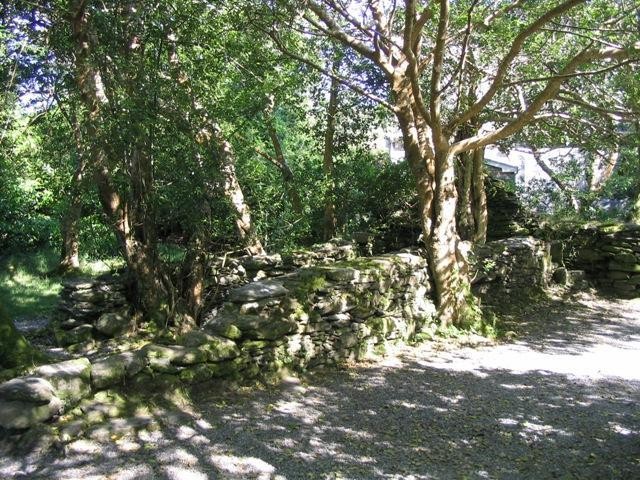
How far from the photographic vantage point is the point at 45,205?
1514 cm

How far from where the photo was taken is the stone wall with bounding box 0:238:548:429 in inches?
165

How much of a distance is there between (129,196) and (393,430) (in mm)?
4810

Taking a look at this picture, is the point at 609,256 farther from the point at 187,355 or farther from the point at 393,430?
the point at 187,355

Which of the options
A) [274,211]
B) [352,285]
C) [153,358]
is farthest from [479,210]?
[153,358]

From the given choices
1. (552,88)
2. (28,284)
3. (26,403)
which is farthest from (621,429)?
(28,284)

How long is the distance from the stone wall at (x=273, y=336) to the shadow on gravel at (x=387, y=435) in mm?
333

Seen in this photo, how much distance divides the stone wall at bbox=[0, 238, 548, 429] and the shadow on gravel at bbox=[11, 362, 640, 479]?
0.33 meters

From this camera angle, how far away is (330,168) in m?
12.0

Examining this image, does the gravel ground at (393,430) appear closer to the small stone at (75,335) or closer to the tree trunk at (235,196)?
the tree trunk at (235,196)

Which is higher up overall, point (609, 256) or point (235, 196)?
point (235, 196)

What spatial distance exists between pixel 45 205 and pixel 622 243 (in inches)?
552

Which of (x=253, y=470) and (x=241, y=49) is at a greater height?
(x=241, y=49)

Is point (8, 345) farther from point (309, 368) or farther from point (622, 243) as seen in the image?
point (622, 243)

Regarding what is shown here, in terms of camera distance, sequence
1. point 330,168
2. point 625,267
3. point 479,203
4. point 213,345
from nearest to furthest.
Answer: point 213,345 < point 625,267 < point 330,168 < point 479,203
